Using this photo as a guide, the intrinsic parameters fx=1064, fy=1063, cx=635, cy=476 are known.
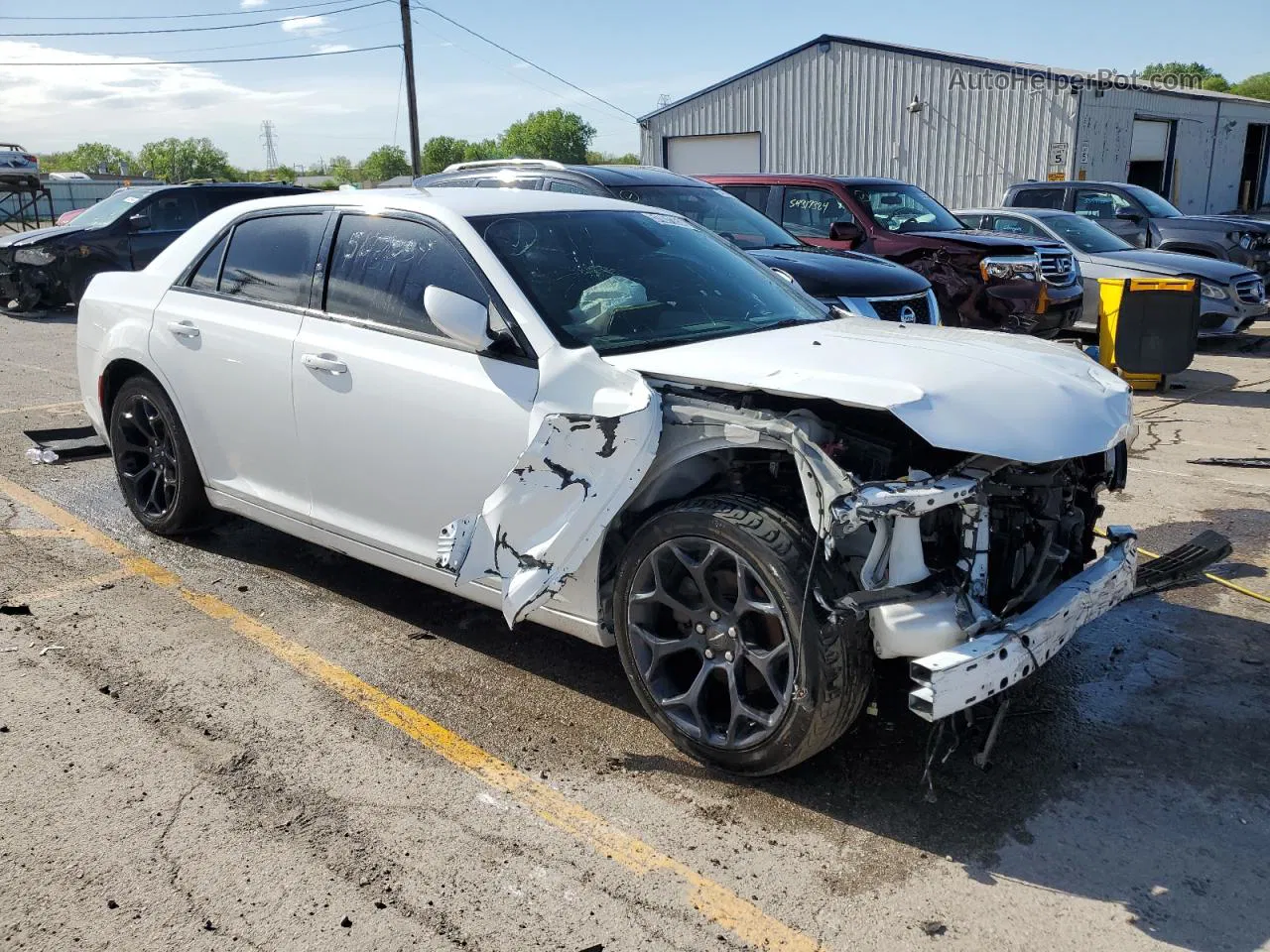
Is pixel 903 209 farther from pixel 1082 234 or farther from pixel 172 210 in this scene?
pixel 172 210

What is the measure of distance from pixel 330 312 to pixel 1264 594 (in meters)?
→ 4.23

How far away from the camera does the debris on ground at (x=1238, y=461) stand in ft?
22.4

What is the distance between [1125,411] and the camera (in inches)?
137

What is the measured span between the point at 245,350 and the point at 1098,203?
13.5m

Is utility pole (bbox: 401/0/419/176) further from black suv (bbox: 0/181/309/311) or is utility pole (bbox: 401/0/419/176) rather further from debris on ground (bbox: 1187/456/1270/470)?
debris on ground (bbox: 1187/456/1270/470)

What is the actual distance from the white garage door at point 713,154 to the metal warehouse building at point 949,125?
0.04 m

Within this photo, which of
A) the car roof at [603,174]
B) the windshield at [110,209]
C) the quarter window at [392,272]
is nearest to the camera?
the quarter window at [392,272]

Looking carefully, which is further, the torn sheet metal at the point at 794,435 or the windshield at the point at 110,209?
the windshield at the point at 110,209

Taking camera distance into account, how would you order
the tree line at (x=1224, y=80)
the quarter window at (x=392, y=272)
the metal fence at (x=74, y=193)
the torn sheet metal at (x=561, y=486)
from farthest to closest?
the tree line at (x=1224, y=80) < the metal fence at (x=74, y=193) < the quarter window at (x=392, y=272) < the torn sheet metal at (x=561, y=486)

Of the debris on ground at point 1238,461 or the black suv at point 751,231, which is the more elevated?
the black suv at point 751,231

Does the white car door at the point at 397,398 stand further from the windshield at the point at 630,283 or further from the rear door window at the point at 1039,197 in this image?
the rear door window at the point at 1039,197

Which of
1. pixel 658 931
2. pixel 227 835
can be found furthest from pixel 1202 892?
pixel 227 835

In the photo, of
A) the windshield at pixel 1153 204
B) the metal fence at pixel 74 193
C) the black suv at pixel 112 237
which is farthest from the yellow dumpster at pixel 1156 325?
the metal fence at pixel 74 193

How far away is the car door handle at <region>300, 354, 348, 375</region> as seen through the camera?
4134 millimetres
